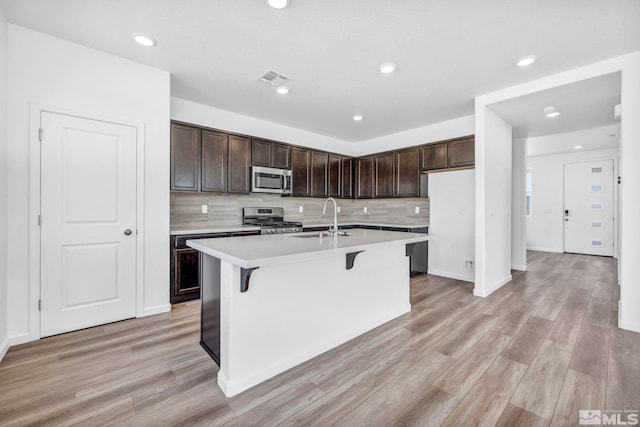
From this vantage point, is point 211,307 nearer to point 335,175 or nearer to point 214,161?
point 214,161

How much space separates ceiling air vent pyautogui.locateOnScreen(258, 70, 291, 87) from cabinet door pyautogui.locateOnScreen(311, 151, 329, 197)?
6.53 feet

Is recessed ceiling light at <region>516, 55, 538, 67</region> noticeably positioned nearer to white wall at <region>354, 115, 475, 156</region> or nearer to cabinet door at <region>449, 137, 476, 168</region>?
cabinet door at <region>449, 137, 476, 168</region>

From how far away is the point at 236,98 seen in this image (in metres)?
3.85

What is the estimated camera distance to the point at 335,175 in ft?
18.5

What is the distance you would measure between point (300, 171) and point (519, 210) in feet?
13.5

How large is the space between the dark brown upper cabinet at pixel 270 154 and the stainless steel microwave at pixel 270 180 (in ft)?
0.31

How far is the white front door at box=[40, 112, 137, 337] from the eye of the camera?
250 centimetres

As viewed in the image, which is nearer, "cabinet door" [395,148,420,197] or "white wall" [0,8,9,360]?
"white wall" [0,8,9,360]

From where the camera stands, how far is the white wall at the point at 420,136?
4613 millimetres

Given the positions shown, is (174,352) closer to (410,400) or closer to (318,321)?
(318,321)

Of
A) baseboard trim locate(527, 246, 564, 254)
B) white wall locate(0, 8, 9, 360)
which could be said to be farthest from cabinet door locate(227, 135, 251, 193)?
baseboard trim locate(527, 246, 564, 254)

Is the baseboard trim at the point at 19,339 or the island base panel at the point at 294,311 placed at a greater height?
the island base panel at the point at 294,311

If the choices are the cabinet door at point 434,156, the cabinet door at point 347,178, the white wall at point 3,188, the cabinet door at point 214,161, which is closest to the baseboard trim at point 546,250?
the cabinet door at point 434,156

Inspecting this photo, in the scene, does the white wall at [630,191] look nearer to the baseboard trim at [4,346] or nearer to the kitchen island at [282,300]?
the kitchen island at [282,300]
